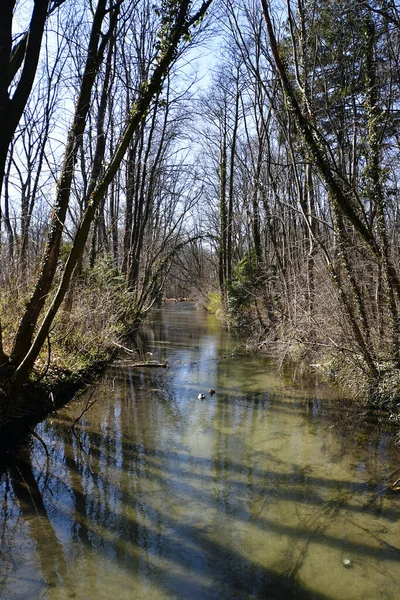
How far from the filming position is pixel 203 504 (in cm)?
481

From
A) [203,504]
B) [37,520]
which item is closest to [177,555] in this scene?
[203,504]

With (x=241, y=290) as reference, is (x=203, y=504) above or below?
below

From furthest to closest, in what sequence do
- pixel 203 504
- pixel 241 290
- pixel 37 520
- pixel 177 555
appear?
1. pixel 241 290
2. pixel 203 504
3. pixel 37 520
4. pixel 177 555

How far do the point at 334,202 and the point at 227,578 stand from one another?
6.12 meters

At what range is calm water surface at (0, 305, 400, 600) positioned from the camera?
3590mm

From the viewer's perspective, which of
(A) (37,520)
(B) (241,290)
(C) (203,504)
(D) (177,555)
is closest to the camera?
(D) (177,555)

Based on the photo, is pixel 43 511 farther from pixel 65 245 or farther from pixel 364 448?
pixel 65 245

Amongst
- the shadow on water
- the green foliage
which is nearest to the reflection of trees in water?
the shadow on water

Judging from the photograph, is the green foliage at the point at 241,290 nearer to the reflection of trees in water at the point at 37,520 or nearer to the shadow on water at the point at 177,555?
the reflection of trees in water at the point at 37,520

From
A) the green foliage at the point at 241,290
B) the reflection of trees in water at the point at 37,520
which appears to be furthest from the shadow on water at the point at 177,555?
the green foliage at the point at 241,290

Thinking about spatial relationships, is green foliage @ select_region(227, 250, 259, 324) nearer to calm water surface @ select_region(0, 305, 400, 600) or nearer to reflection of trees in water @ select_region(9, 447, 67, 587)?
calm water surface @ select_region(0, 305, 400, 600)

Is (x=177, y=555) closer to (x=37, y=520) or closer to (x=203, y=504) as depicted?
(x=203, y=504)

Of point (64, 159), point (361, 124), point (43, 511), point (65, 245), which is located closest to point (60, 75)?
point (65, 245)

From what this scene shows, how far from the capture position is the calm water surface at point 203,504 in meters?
3.59
